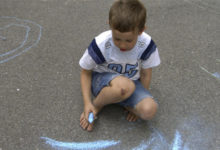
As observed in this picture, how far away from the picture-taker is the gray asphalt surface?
154 centimetres

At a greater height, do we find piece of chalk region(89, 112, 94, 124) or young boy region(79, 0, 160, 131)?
young boy region(79, 0, 160, 131)

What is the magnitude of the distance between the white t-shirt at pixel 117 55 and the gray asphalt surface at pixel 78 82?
16.0 inches

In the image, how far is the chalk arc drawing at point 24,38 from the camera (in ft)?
7.19

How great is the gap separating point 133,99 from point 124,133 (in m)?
0.26

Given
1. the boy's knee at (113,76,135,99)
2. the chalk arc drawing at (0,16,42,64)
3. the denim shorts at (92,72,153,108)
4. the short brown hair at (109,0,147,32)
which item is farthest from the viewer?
the chalk arc drawing at (0,16,42,64)

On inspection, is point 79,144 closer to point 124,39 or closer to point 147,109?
point 147,109

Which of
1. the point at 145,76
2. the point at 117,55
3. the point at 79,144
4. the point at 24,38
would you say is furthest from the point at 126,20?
the point at 24,38

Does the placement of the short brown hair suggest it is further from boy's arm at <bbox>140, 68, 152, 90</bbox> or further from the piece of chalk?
the piece of chalk

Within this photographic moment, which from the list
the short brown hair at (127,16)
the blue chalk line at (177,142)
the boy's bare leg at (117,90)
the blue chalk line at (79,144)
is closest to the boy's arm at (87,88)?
the boy's bare leg at (117,90)

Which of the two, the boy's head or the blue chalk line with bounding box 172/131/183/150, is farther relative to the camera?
the blue chalk line with bounding box 172/131/183/150

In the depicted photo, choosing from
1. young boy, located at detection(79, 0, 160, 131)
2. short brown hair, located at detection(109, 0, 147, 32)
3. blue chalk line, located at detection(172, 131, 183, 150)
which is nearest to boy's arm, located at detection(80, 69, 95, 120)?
young boy, located at detection(79, 0, 160, 131)

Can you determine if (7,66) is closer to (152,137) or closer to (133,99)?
(133,99)

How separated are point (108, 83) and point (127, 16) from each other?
0.49 m

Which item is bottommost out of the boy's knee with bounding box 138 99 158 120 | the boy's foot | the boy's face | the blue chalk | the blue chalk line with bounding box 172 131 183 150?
the blue chalk line with bounding box 172 131 183 150
